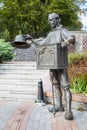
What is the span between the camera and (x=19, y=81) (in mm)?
11070

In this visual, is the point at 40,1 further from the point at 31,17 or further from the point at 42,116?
the point at 42,116

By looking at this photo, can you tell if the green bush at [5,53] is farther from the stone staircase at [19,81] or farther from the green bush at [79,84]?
the green bush at [79,84]

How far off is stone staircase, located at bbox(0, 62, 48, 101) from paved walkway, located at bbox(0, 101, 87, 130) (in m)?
1.59

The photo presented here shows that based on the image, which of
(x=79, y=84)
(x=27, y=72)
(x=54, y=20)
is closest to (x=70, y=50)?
(x=27, y=72)

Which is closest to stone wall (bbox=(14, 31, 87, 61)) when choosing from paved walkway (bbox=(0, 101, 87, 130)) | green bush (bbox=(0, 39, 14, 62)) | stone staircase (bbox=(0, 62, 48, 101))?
green bush (bbox=(0, 39, 14, 62))

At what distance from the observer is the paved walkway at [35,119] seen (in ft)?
20.0

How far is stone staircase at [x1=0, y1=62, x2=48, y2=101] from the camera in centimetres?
985

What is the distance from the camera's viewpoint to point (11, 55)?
1486 centimetres

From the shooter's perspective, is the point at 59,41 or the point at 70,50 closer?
the point at 59,41

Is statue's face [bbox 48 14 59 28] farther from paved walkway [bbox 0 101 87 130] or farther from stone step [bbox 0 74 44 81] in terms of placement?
stone step [bbox 0 74 44 81]

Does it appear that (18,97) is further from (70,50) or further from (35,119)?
(70,50)

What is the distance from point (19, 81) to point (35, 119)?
4.40 m

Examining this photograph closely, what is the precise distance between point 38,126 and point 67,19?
23781 millimetres

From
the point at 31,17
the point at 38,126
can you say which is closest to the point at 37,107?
the point at 38,126
